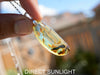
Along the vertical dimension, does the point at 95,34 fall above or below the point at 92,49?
above

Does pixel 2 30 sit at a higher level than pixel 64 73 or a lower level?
higher

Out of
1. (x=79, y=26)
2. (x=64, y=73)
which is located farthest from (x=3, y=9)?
(x=79, y=26)

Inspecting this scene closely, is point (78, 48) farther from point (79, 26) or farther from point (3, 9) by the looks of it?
point (3, 9)

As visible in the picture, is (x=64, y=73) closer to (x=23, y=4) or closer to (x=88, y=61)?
(x=23, y=4)

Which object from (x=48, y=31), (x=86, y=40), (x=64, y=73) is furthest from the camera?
(x=86, y=40)

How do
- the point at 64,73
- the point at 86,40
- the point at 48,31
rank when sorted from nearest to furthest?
the point at 48,31
the point at 64,73
the point at 86,40

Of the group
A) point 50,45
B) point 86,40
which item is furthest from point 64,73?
point 86,40

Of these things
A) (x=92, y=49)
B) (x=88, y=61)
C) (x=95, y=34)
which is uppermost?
(x=95, y=34)

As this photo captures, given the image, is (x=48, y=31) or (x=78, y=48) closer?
(x=48, y=31)

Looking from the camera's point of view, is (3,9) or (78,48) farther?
(78,48)
